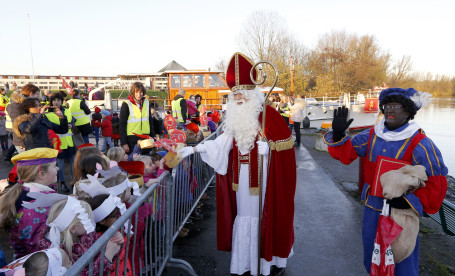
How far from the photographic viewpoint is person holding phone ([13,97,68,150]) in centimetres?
444

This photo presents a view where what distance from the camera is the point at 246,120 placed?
2867 mm

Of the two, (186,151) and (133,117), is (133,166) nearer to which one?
(186,151)

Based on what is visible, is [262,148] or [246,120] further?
[246,120]

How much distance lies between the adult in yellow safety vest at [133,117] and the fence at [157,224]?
1021mm

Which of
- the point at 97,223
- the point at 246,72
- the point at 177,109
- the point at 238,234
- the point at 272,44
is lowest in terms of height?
the point at 238,234

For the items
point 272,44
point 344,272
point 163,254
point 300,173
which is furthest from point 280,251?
point 272,44

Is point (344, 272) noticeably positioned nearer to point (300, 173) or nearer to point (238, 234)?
point (238, 234)

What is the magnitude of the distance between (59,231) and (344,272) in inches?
106

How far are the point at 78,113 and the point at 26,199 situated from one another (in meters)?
4.78

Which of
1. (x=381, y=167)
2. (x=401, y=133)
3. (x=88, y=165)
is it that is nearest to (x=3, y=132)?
(x=88, y=165)

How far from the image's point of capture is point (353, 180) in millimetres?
6227

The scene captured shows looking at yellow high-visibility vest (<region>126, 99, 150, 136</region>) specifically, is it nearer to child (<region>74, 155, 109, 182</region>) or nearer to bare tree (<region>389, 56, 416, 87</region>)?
child (<region>74, 155, 109, 182</region>)

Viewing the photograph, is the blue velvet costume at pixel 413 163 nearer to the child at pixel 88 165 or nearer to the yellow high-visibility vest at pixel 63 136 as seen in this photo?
the child at pixel 88 165

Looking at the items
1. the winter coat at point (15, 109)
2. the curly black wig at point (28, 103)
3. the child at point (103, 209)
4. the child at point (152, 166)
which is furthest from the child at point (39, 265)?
the winter coat at point (15, 109)
